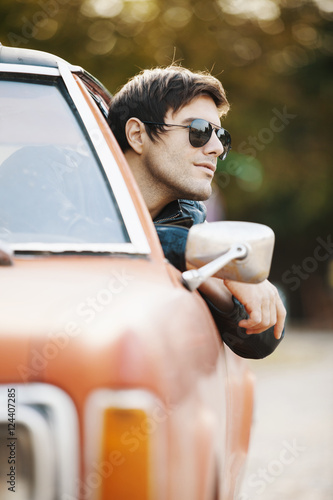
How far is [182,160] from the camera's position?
2.62 metres

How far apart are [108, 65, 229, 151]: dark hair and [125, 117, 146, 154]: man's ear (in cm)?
2

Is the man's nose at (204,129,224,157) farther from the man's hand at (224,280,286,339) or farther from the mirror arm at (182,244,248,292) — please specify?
the mirror arm at (182,244,248,292)

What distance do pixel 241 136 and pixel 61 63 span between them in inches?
610

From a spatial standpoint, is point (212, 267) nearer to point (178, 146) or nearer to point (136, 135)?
point (178, 146)

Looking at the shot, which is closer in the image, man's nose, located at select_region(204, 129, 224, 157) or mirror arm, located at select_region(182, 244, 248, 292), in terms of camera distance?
mirror arm, located at select_region(182, 244, 248, 292)

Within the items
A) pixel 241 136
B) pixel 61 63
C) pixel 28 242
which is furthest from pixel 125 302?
pixel 241 136

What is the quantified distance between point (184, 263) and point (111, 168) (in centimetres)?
34

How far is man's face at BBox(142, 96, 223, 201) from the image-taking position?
262 centimetres

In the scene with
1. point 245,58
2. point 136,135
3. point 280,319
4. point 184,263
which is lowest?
point 245,58

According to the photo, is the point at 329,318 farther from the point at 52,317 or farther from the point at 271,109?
the point at 52,317

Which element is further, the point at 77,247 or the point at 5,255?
the point at 77,247

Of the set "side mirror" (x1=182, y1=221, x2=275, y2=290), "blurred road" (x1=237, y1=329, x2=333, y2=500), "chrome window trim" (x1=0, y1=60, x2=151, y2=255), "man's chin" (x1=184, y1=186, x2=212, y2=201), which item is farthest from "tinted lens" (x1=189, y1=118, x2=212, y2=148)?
"blurred road" (x1=237, y1=329, x2=333, y2=500)

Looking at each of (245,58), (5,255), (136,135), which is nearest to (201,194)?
(136,135)

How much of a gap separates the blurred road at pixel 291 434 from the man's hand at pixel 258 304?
3.28m
